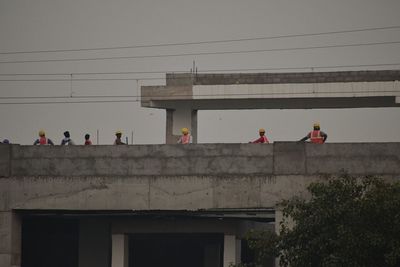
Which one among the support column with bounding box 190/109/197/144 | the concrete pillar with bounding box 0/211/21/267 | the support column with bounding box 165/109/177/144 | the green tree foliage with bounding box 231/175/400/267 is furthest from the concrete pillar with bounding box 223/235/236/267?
the support column with bounding box 190/109/197/144

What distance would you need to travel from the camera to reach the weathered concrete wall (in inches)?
1583

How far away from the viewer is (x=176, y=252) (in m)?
66.5

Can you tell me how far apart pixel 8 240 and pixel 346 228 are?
45.7 ft

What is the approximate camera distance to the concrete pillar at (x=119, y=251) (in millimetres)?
45594

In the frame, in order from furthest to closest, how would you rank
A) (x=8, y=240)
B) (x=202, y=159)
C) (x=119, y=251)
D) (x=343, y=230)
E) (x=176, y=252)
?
(x=176, y=252) < (x=119, y=251) < (x=8, y=240) < (x=202, y=159) < (x=343, y=230)

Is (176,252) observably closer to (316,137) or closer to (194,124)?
(194,124)

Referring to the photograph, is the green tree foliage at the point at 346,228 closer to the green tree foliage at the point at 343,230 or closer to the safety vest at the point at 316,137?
the green tree foliage at the point at 343,230

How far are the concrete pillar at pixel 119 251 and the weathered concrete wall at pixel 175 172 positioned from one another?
4.30 meters

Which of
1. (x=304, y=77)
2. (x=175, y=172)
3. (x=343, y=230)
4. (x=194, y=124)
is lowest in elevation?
(x=343, y=230)

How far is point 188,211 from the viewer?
4181cm

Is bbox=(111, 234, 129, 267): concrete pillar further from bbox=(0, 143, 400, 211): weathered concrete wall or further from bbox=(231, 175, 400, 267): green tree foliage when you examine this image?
bbox=(231, 175, 400, 267): green tree foliage

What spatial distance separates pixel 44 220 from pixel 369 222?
22.8 meters

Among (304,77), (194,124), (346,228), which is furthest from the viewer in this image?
(194,124)

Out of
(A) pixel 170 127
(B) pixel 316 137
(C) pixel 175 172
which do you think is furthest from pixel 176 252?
(B) pixel 316 137
